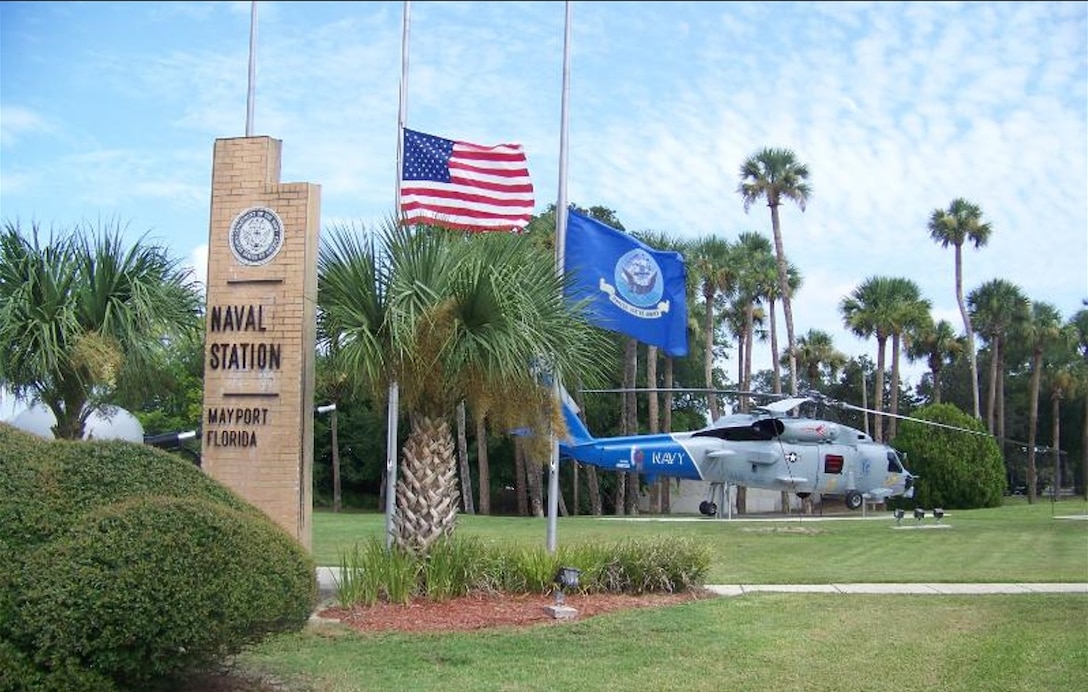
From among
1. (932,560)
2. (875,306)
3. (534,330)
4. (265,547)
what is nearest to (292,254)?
(534,330)

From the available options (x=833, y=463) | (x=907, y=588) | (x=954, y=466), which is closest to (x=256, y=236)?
(x=907, y=588)

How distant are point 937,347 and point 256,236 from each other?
201ft

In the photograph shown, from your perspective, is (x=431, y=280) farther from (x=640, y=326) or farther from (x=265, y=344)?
(x=640, y=326)

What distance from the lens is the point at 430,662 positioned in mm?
9359

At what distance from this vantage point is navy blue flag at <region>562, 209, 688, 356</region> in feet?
56.5

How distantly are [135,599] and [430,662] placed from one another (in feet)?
11.2

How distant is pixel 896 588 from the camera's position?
14594 mm

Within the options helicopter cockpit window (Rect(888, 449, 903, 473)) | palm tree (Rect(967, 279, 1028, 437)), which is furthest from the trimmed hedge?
palm tree (Rect(967, 279, 1028, 437))

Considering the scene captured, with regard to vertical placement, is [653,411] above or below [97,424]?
above

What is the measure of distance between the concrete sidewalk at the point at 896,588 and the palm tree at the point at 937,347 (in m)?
52.3

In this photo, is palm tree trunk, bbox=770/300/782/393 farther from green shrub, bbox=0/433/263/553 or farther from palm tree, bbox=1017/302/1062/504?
green shrub, bbox=0/433/263/553

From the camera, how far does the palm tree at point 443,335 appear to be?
12273mm

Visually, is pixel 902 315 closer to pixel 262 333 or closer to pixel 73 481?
pixel 262 333

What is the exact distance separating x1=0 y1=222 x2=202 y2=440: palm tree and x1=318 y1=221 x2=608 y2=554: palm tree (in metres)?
2.88
